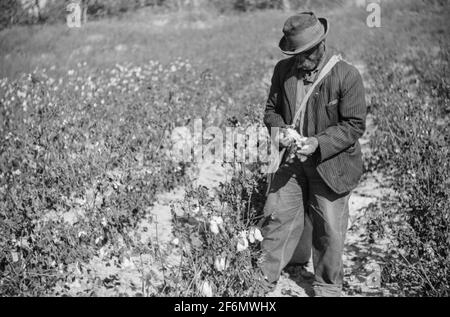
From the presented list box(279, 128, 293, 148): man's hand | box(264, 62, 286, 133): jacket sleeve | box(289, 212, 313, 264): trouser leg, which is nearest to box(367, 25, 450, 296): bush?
box(289, 212, 313, 264): trouser leg

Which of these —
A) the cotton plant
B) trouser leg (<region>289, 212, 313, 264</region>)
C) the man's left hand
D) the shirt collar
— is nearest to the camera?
the cotton plant

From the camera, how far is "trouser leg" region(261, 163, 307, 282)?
10.7 feet

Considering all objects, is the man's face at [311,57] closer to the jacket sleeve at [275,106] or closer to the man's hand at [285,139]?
the jacket sleeve at [275,106]

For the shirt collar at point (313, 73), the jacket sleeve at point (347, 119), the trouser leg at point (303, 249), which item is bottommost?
the trouser leg at point (303, 249)

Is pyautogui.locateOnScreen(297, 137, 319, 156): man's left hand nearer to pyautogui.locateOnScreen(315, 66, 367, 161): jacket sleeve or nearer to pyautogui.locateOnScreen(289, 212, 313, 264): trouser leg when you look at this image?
pyautogui.locateOnScreen(315, 66, 367, 161): jacket sleeve

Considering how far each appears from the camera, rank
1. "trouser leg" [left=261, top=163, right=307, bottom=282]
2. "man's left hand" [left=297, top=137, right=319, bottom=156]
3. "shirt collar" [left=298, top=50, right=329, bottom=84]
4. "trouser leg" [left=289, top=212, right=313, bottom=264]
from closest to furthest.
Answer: "man's left hand" [left=297, top=137, right=319, bottom=156], "shirt collar" [left=298, top=50, right=329, bottom=84], "trouser leg" [left=261, top=163, right=307, bottom=282], "trouser leg" [left=289, top=212, right=313, bottom=264]

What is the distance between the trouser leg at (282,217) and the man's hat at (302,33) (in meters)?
0.74

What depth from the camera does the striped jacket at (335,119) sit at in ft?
9.80

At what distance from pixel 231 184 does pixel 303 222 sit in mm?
737

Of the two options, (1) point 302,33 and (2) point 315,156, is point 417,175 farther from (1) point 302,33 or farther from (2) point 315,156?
(1) point 302,33

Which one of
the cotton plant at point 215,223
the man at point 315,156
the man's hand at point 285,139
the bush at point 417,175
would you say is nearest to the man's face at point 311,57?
the man at point 315,156

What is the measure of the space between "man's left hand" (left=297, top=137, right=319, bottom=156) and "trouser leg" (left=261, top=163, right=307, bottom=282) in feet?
0.90

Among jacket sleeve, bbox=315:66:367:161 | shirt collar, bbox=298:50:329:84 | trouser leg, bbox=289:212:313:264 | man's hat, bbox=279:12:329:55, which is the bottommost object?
trouser leg, bbox=289:212:313:264

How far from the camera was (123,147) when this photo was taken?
14.5 ft
